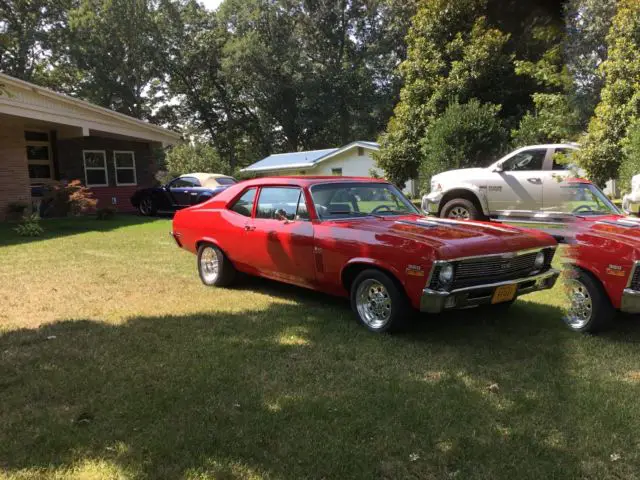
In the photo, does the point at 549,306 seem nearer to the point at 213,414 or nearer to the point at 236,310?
the point at 236,310

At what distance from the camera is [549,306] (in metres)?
5.79

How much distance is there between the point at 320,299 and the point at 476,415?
307 centimetres

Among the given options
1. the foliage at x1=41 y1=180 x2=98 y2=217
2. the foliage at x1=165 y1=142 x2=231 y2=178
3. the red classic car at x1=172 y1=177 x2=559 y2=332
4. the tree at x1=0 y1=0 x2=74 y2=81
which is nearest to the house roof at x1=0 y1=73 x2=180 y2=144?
the foliage at x1=41 y1=180 x2=98 y2=217

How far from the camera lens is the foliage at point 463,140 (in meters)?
16.0

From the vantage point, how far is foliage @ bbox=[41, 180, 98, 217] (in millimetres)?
14984

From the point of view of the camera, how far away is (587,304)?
15.6 ft

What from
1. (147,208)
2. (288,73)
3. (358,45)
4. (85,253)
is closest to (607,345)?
(85,253)

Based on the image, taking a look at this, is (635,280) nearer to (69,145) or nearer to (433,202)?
(433,202)

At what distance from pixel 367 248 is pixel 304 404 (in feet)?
5.67

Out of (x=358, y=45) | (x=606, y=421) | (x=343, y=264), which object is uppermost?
(x=358, y=45)

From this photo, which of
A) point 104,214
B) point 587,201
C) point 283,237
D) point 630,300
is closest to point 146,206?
point 104,214

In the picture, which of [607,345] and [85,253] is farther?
[85,253]

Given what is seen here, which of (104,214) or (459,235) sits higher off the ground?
(459,235)

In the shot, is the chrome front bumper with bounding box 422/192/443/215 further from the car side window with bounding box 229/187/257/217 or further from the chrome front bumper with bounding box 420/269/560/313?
the chrome front bumper with bounding box 420/269/560/313
